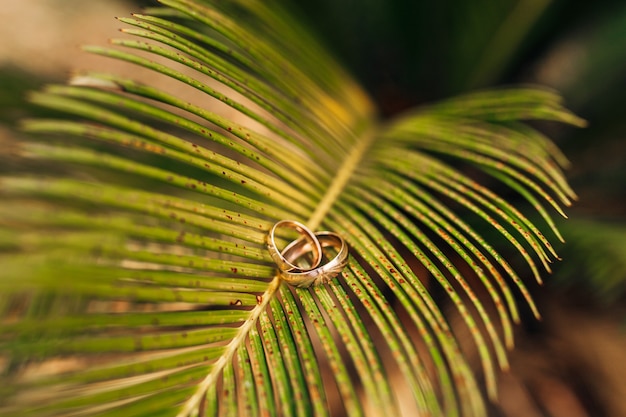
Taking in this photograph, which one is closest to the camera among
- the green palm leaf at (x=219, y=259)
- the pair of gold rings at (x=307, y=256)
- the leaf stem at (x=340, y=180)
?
the green palm leaf at (x=219, y=259)

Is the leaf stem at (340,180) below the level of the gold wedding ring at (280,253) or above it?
above

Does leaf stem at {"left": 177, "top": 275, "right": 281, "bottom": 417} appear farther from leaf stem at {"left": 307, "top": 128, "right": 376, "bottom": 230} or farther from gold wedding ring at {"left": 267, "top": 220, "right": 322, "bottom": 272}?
leaf stem at {"left": 307, "top": 128, "right": 376, "bottom": 230}

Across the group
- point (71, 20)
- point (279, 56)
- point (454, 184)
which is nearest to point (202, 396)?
point (454, 184)

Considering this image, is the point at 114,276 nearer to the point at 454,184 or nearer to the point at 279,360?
the point at 279,360

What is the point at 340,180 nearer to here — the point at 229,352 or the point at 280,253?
the point at 280,253

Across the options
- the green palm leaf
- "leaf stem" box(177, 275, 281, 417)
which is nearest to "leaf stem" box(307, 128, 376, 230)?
the green palm leaf

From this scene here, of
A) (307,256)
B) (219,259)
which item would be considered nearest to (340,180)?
(307,256)

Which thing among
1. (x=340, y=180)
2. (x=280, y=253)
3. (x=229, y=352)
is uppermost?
(x=340, y=180)

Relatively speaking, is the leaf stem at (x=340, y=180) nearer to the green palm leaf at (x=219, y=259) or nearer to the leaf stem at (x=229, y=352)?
the green palm leaf at (x=219, y=259)

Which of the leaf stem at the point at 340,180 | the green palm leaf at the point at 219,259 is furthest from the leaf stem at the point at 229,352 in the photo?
the leaf stem at the point at 340,180
